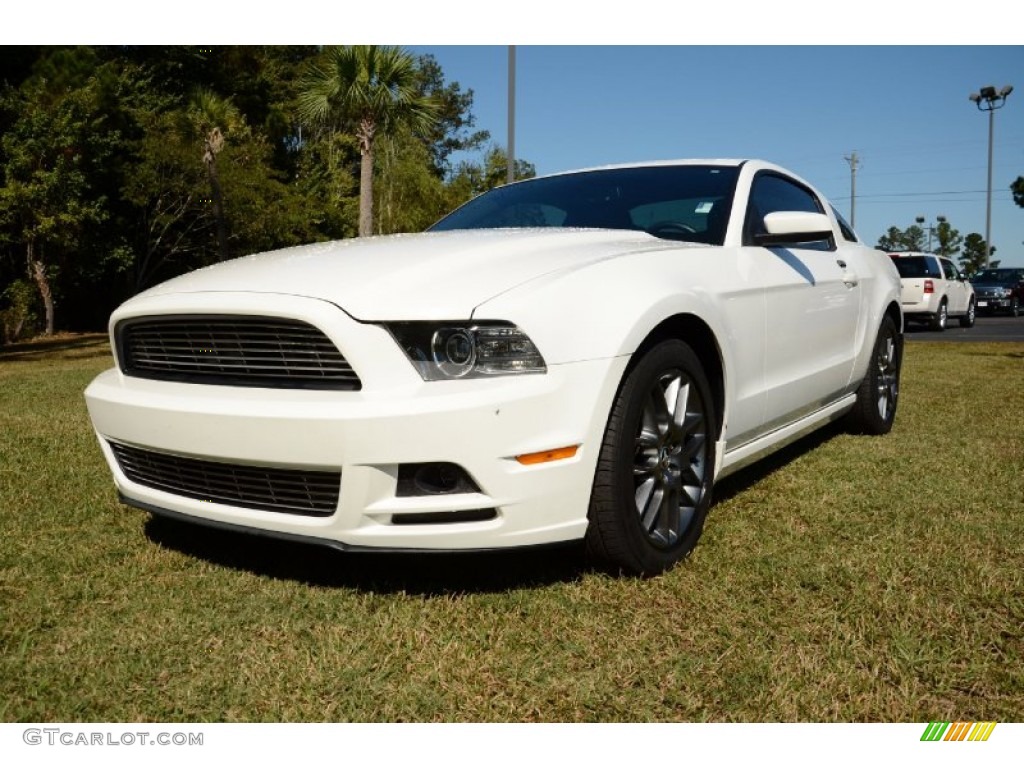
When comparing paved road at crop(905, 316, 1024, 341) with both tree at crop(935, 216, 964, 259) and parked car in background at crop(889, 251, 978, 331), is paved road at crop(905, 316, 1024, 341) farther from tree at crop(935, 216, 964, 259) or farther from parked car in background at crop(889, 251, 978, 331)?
tree at crop(935, 216, 964, 259)

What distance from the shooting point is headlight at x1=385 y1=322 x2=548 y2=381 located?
2293mm

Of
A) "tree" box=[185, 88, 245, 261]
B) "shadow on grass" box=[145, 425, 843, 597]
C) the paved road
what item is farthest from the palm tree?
"shadow on grass" box=[145, 425, 843, 597]

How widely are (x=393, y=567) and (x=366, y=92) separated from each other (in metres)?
15.0

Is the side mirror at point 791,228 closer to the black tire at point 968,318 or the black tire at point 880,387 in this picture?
the black tire at point 880,387

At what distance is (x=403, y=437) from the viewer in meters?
2.22

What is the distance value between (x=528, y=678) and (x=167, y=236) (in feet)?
88.6

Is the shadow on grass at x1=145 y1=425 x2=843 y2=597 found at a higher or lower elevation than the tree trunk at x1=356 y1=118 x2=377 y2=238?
lower

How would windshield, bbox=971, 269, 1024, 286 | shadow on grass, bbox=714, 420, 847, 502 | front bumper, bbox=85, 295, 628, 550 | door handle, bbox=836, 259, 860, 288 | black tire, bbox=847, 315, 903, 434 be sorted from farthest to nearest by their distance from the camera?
windshield, bbox=971, 269, 1024, 286 → black tire, bbox=847, 315, 903, 434 → door handle, bbox=836, 259, 860, 288 → shadow on grass, bbox=714, 420, 847, 502 → front bumper, bbox=85, 295, 628, 550

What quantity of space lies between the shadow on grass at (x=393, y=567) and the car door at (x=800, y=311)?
125 cm

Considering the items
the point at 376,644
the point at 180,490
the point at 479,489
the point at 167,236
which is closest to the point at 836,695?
the point at 479,489

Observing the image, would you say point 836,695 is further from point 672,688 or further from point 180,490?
point 180,490

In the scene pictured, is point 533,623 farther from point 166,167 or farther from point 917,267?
point 166,167
